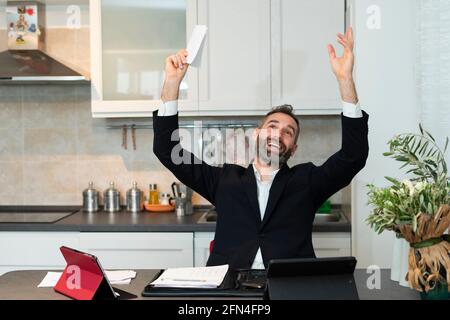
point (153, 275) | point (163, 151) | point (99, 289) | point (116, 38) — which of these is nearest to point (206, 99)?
point (116, 38)

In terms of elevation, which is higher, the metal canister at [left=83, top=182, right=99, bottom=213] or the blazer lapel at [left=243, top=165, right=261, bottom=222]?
the blazer lapel at [left=243, top=165, right=261, bottom=222]

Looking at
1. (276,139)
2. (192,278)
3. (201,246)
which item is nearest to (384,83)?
(276,139)

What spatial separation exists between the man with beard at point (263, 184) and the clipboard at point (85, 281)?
674 millimetres

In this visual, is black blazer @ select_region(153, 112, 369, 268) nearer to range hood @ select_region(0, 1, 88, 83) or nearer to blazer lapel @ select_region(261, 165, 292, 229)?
blazer lapel @ select_region(261, 165, 292, 229)

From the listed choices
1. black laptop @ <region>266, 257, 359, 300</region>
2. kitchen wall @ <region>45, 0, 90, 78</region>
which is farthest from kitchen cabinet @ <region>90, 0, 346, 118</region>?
black laptop @ <region>266, 257, 359, 300</region>

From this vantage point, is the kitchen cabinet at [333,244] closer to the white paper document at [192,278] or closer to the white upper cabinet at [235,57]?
the white upper cabinet at [235,57]

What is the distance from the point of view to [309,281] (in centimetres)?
145

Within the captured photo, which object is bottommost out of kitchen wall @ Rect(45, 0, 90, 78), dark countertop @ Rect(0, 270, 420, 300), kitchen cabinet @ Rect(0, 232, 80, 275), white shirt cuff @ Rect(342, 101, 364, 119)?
kitchen cabinet @ Rect(0, 232, 80, 275)

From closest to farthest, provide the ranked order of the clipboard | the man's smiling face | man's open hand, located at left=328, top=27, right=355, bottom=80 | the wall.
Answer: the clipboard
man's open hand, located at left=328, top=27, right=355, bottom=80
the man's smiling face
the wall

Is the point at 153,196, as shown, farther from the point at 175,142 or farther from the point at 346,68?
the point at 346,68

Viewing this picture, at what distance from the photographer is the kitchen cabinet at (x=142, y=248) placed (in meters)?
3.10

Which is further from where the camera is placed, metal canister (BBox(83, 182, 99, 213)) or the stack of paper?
metal canister (BBox(83, 182, 99, 213))

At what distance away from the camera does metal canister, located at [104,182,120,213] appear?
141 inches

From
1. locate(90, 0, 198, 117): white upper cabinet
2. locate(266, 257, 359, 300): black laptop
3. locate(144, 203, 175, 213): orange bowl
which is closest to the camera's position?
locate(266, 257, 359, 300): black laptop
